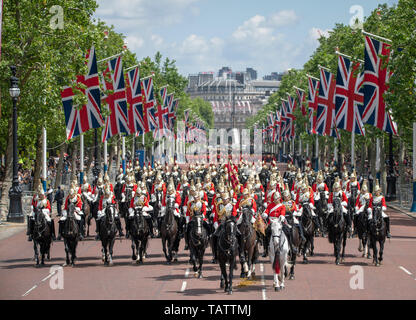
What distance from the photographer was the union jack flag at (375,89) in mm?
39281

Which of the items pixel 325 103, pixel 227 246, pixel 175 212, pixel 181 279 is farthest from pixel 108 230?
pixel 325 103

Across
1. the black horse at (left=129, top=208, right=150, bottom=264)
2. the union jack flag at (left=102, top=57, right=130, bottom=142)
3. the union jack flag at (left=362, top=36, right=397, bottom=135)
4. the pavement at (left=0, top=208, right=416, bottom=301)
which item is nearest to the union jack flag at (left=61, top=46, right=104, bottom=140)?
the union jack flag at (left=102, top=57, right=130, bottom=142)

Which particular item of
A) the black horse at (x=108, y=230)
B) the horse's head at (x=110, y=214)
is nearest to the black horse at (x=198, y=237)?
the black horse at (x=108, y=230)

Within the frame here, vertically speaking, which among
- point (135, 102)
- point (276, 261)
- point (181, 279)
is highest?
point (135, 102)

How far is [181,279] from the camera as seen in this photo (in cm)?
2178

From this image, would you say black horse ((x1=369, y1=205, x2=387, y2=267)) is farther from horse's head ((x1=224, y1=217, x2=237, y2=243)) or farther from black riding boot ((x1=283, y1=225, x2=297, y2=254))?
horse's head ((x1=224, y1=217, x2=237, y2=243))

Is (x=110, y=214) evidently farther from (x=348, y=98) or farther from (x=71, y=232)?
(x=348, y=98)

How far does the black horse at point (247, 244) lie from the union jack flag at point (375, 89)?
63.4 ft

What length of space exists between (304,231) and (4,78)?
18655mm

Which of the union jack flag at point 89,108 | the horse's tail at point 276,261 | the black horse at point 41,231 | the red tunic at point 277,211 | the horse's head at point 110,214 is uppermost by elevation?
the union jack flag at point 89,108

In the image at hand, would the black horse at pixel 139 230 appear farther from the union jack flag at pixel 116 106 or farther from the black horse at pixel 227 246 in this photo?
the union jack flag at pixel 116 106

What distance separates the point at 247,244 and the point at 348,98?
2582 centimetres

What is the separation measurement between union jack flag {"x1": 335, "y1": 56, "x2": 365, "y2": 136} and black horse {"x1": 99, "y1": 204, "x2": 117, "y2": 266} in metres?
23.8

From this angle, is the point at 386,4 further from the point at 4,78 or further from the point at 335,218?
the point at 335,218
